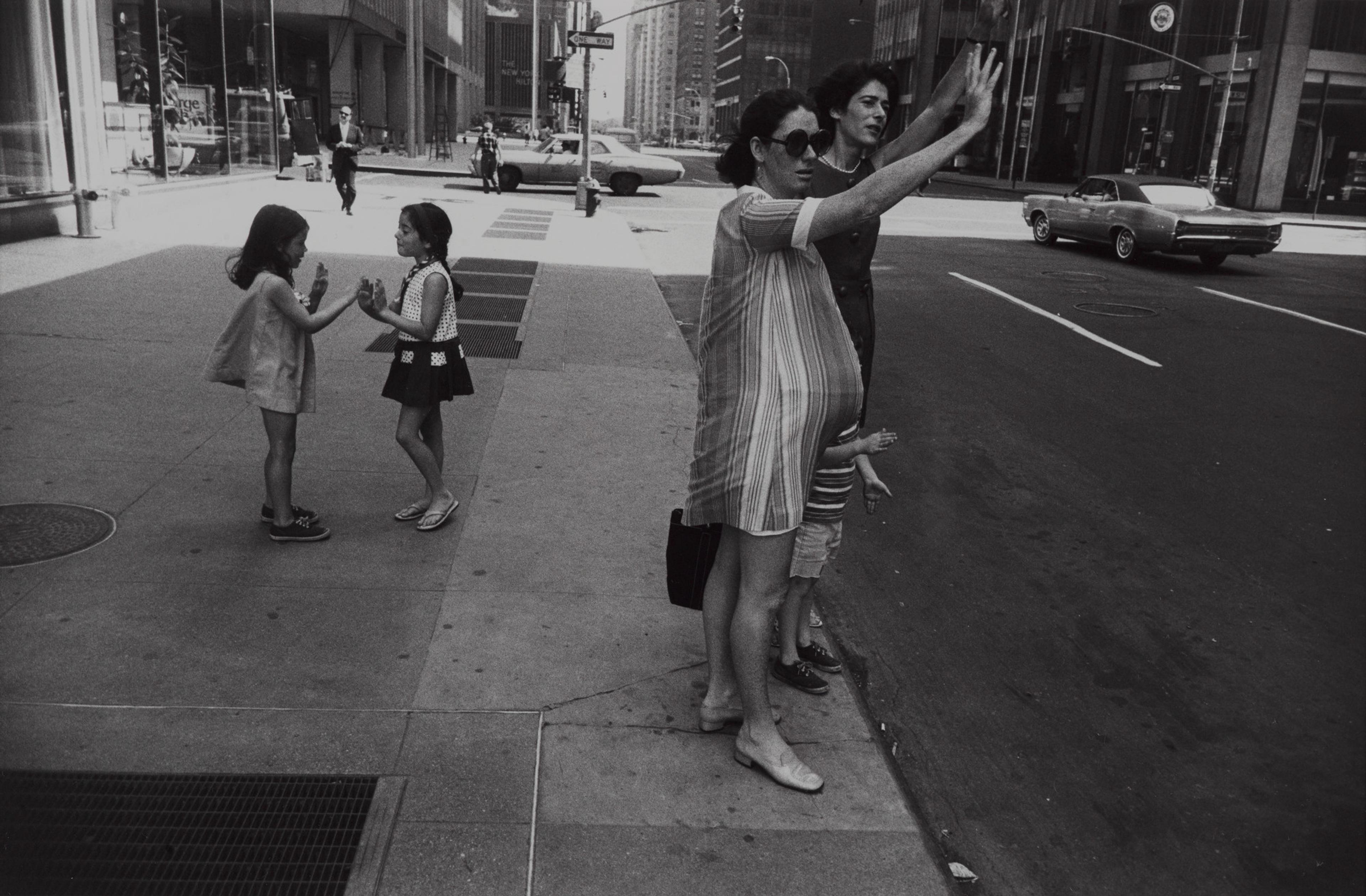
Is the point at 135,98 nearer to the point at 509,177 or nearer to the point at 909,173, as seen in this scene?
the point at 509,177

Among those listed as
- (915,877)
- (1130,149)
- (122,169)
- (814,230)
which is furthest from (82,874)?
(1130,149)

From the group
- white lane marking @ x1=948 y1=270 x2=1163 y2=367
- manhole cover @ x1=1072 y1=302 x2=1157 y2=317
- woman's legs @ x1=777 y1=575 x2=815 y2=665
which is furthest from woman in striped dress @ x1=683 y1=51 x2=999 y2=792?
manhole cover @ x1=1072 y1=302 x2=1157 y2=317

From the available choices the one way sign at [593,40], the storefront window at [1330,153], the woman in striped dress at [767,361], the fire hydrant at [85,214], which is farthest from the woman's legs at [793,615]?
the storefront window at [1330,153]

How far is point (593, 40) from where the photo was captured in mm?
24328

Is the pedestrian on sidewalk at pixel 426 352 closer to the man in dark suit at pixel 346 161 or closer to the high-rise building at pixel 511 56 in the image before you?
the man in dark suit at pixel 346 161

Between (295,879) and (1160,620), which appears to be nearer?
(295,879)

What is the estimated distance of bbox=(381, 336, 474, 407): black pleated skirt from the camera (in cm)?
508

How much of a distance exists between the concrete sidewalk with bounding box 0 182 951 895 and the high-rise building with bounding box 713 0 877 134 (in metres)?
1.90

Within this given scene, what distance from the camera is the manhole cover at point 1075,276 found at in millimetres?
16047

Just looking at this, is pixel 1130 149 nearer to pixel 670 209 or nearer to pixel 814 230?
pixel 670 209

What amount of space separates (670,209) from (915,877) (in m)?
24.9

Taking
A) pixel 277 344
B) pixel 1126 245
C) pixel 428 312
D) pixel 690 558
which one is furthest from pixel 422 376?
pixel 1126 245

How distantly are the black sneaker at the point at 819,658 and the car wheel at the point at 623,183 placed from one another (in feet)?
92.0

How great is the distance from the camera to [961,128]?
266 centimetres
